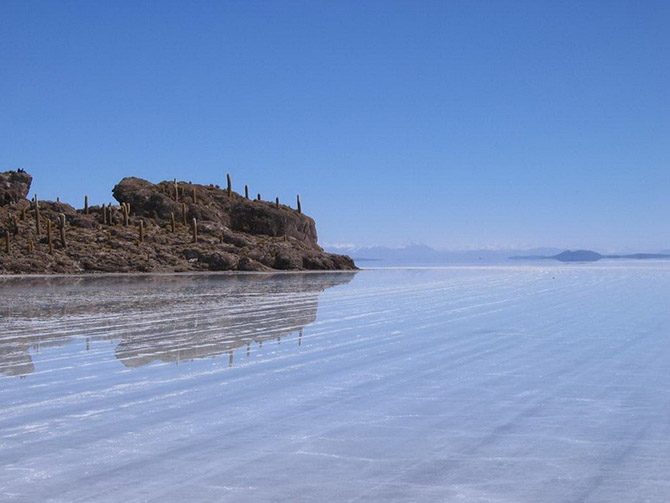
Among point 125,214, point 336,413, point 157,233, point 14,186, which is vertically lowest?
point 336,413

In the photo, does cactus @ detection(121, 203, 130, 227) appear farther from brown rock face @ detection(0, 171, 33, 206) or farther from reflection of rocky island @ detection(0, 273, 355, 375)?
reflection of rocky island @ detection(0, 273, 355, 375)

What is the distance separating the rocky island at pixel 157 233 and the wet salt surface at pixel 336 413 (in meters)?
38.2

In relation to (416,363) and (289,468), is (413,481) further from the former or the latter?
(416,363)

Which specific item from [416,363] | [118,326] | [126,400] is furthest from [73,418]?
[118,326]

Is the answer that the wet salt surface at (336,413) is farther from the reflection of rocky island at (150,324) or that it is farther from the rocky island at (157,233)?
the rocky island at (157,233)

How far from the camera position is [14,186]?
65.1 meters

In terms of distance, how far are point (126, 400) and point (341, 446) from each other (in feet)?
7.40

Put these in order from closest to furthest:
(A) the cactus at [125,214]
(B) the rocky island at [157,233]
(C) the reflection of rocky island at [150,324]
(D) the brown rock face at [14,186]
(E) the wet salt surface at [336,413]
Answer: (E) the wet salt surface at [336,413] < (C) the reflection of rocky island at [150,324] < (B) the rocky island at [157,233] < (A) the cactus at [125,214] < (D) the brown rock face at [14,186]

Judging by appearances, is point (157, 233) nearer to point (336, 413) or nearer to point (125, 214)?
point (125, 214)

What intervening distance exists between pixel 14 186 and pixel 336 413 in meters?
65.2

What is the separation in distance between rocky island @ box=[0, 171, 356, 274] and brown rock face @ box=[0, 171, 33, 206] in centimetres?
8

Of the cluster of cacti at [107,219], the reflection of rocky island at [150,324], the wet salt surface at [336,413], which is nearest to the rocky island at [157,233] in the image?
the cluster of cacti at [107,219]

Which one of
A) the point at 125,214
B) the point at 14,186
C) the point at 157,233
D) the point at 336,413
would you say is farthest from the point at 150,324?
the point at 14,186

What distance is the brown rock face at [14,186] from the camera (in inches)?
2495
